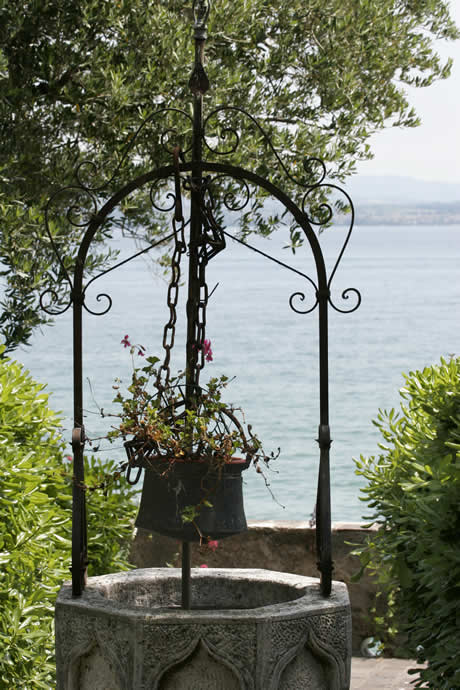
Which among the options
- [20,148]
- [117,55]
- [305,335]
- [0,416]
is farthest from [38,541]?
[305,335]

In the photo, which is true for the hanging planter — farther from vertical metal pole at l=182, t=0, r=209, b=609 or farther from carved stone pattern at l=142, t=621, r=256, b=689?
carved stone pattern at l=142, t=621, r=256, b=689

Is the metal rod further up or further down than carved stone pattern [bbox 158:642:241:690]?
further up

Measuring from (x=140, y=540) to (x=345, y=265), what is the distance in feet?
124

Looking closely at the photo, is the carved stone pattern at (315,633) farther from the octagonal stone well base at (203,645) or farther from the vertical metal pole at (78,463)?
the vertical metal pole at (78,463)

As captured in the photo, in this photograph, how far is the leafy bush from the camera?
3230 millimetres

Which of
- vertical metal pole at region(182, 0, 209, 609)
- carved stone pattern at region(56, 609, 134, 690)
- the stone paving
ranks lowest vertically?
the stone paving

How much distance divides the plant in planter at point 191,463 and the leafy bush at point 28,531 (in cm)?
62

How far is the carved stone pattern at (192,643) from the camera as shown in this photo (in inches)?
94.3

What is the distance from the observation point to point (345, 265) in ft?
138

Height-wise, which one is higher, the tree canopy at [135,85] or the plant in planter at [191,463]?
the tree canopy at [135,85]

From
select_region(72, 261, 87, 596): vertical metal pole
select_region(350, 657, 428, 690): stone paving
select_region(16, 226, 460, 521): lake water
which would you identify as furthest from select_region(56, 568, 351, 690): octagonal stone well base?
select_region(16, 226, 460, 521): lake water

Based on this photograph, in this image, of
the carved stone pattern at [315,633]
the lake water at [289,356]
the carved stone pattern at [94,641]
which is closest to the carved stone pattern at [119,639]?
the carved stone pattern at [94,641]

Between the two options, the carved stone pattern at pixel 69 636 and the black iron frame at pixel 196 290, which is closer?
the carved stone pattern at pixel 69 636

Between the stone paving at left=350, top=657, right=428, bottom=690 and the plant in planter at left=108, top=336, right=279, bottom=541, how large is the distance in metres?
2.03
